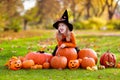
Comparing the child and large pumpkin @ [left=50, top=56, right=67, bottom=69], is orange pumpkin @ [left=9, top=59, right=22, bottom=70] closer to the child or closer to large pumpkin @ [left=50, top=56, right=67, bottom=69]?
large pumpkin @ [left=50, top=56, right=67, bottom=69]

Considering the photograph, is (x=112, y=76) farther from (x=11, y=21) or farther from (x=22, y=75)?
(x=11, y=21)

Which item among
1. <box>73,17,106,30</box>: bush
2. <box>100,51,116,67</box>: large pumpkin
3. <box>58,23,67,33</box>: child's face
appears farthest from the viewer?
<box>73,17,106,30</box>: bush

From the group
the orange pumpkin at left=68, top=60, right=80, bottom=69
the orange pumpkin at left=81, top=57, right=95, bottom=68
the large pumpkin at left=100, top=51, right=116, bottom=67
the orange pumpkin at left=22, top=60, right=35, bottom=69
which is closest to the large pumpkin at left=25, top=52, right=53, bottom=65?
the orange pumpkin at left=22, top=60, right=35, bottom=69

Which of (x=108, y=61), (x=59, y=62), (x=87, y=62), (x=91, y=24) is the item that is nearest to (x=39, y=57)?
(x=59, y=62)

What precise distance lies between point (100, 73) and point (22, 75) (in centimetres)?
191


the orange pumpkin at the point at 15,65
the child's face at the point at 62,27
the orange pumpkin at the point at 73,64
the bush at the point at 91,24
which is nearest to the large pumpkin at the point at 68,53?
the orange pumpkin at the point at 73,64

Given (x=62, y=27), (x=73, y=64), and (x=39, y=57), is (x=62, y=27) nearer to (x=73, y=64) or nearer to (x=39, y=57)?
(x=39, y=57)

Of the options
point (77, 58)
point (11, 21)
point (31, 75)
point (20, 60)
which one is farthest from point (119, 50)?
point (11, 21)

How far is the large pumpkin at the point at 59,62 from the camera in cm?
982

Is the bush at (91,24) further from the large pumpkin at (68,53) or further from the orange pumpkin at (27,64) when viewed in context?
the orange pumpkin at (27,64)

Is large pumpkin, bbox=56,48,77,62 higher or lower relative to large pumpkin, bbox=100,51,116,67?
higher

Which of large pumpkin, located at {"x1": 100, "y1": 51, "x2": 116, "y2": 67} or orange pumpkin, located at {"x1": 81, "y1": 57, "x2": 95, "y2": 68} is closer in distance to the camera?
orange pumpkin, located at {"x1": 81, "y1": 57, "x2": 95, "y2": 68}

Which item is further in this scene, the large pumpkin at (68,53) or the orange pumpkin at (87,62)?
the large pumpkin at (68,53)

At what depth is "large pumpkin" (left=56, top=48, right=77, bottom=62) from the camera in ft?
33.4
